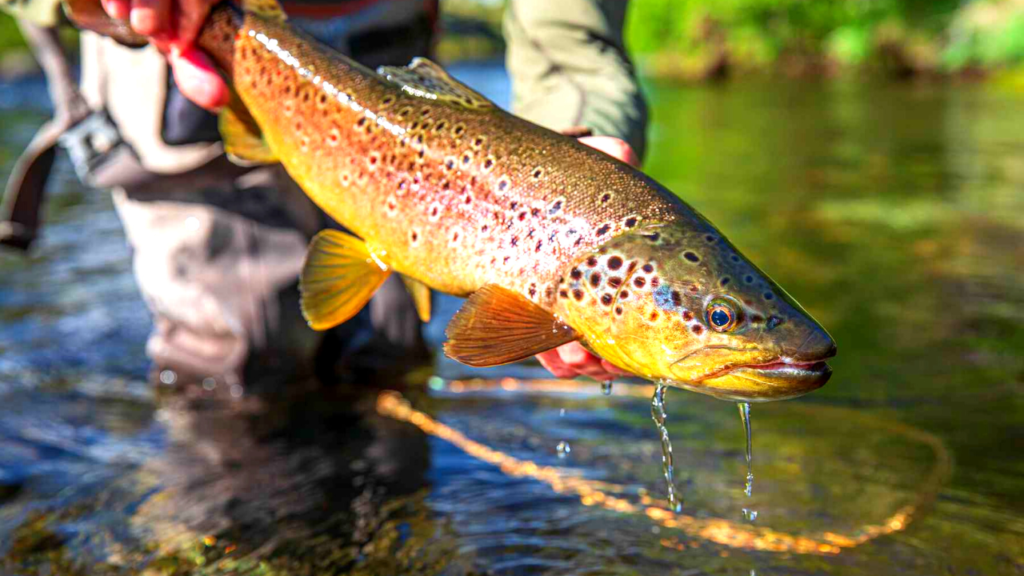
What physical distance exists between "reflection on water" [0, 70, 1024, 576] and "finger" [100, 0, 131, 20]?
1.63 m

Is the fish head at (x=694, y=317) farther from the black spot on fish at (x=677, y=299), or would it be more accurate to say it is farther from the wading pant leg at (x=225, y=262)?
the wading pant leg at (x=225, y=262)

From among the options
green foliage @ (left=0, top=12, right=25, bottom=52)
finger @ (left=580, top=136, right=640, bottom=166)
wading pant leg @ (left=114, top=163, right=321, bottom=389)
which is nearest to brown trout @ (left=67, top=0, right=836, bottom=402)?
finger @ (left=580, top=136, right=640, bottom=166)

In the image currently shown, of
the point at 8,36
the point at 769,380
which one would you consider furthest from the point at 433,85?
the point at 8,36

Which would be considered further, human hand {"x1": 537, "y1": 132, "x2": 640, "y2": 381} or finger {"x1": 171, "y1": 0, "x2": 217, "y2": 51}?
finger {"x1": 171, "y1": 0, "x2": 217, "y2": 51}

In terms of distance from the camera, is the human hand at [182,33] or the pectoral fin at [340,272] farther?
the human hand at [182,33]

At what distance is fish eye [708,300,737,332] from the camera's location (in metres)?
2.04

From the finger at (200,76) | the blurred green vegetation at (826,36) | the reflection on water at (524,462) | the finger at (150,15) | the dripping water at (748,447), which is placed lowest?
the reflection on water at (524,462)

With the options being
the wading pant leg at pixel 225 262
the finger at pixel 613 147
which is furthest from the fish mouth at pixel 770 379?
the wading pant leg at pixel 225 262

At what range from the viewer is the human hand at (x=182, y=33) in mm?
2756

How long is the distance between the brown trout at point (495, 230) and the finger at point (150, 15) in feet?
0.42

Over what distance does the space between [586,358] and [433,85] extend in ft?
2.57

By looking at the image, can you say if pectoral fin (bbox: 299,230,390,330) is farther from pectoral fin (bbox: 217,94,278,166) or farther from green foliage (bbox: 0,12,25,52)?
green foliage (bbox: 0,12,25,52)

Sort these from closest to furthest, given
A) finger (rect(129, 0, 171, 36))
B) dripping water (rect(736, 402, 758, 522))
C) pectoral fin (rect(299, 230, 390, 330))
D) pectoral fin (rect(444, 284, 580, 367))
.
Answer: pectoral fin (rect(444, 284, 580, 367)) < dripping water (rect(736, 402, 758, 522)) < pectoral fin (rect(299, 230, 390, 330)) < finger (rect(129, 0, 171, 36))

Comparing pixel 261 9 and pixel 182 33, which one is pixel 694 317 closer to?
pixel 261 9
